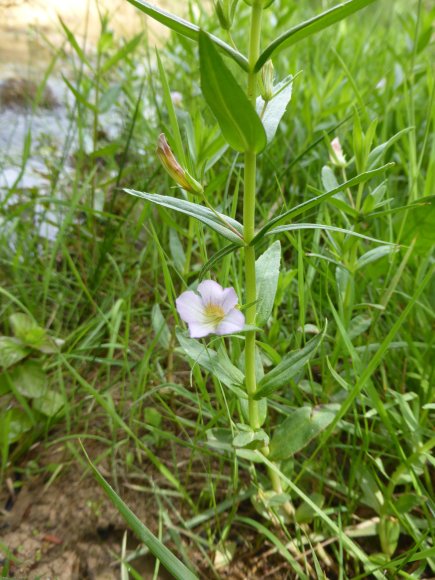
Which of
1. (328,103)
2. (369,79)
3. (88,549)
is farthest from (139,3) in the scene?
(369,79)

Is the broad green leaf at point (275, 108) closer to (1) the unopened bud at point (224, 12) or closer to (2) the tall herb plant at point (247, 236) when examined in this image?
(2) the tall herb plant at point (247, 236)

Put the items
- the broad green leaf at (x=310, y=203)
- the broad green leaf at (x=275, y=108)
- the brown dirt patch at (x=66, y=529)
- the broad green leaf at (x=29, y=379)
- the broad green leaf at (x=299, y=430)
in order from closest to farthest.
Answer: the broad green leaf at (x=310, y=203) → the broad green leaf at (x=275, y=108) → the broad green leaf at (x=299, y=430) → the brown dirt patch at (x=66, y=529) → the broad green leaf at (x=29, y=379)

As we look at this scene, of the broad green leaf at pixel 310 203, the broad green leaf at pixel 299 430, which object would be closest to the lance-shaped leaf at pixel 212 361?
the broad green leaf at pixel 299 430

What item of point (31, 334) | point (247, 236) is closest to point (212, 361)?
point (247, 236)

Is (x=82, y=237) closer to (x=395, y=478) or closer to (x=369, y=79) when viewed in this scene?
(x=395, y=478)

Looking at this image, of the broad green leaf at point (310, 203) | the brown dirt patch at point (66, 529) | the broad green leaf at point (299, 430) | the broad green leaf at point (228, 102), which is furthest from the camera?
the brown dirt patch at point (66, 529)

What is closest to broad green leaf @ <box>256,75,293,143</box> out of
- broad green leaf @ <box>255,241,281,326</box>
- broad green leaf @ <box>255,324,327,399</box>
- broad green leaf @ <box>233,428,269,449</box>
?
broad green leaf @ <box>255,241,281,326</box>

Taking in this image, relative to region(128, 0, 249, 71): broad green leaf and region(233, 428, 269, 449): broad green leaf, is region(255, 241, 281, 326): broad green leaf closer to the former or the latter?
region(233, 428, 269, 449): broad green leaf

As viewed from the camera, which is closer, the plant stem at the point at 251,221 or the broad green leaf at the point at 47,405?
the plant stem at the point at 251,221

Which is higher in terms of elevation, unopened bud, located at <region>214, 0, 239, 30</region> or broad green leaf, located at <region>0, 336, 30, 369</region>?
unopened bud, located at <region>214, 0, 239, 30</region>
